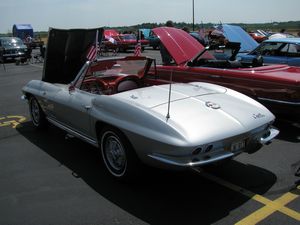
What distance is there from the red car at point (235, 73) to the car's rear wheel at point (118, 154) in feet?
9.26

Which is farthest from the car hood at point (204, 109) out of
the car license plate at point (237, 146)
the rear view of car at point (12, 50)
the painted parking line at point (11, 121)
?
the rear view of car at point (12, 50)

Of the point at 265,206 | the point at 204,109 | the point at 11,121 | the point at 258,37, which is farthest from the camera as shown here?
the point at 258,37

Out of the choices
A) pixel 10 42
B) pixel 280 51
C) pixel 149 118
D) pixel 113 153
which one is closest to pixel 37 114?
pixel 113 153

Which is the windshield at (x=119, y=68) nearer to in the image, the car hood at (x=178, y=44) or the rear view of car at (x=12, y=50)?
the car hood at (x=178, y=44)

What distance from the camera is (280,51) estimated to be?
8789 millimetres

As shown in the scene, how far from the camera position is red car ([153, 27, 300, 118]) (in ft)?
17.8

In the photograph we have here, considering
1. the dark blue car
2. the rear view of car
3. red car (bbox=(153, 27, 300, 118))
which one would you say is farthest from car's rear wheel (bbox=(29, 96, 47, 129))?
the rear view of car

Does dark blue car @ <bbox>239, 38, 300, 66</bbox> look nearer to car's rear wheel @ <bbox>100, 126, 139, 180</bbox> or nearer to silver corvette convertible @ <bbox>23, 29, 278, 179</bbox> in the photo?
silver corvette convertible @ <bbox>23, 29, 278, 179</bbox>

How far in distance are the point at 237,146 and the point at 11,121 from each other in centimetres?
491

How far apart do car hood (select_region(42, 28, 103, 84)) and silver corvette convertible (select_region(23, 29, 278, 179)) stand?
79cm

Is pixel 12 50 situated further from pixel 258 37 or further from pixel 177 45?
pixel 177 45

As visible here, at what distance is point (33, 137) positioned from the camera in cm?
579

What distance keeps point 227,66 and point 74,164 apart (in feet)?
11.3

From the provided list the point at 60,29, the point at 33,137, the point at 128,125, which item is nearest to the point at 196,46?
the point at 60,29
